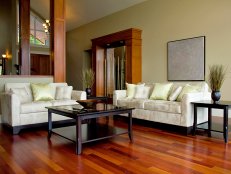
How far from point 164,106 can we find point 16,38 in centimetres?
847

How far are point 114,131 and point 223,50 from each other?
3.29 meters

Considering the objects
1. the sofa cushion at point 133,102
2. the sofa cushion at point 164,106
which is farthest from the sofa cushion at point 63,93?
the sofa cushion at point 164,106

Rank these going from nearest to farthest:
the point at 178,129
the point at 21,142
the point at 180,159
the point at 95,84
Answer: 1. the point at 180,159
2. the point at 21,142
3. the point at 178,129
4. the point at 95,84

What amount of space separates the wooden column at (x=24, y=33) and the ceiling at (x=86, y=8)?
1.66m

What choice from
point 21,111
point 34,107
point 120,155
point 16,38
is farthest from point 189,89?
point 16,38

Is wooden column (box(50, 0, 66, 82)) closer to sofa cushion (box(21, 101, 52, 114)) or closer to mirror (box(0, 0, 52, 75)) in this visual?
sofa cushion (box(21, 101, 52, 114))

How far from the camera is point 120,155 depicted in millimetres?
2695

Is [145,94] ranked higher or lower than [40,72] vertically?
lower

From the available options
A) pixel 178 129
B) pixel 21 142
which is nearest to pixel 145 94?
pixel 178 129

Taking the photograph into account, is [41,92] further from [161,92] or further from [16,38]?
[16,38]

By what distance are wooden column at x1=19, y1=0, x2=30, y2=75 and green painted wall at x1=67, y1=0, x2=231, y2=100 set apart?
2472 mm

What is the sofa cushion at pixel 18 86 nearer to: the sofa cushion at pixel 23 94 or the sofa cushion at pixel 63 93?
the sofa cushion at pixel 23 94

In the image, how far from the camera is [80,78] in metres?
9.69

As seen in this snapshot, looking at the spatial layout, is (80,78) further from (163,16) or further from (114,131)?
(114,131)
